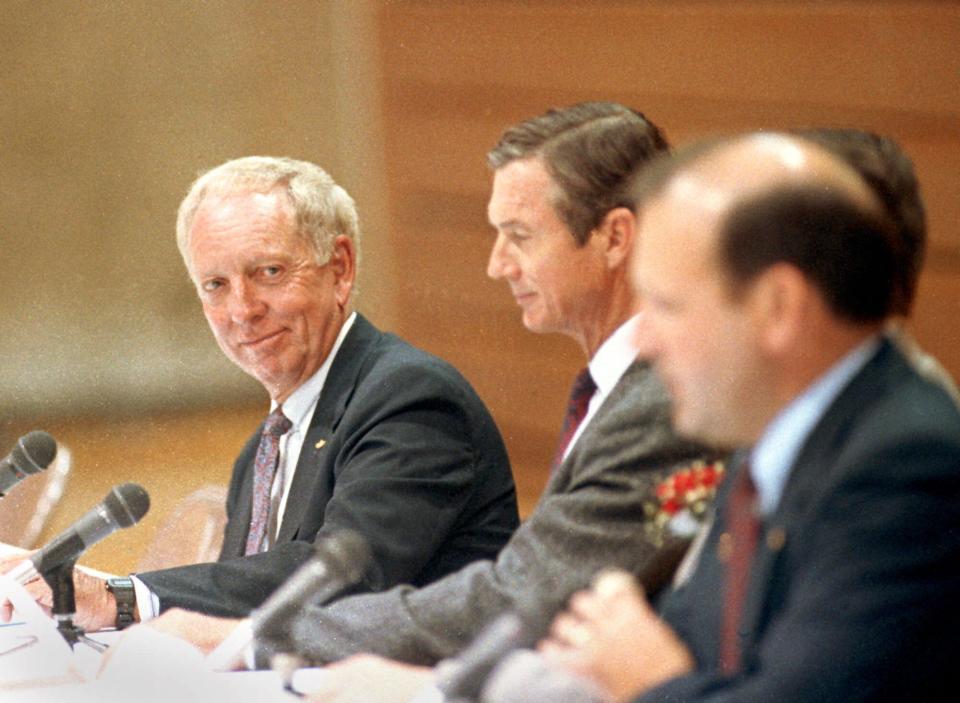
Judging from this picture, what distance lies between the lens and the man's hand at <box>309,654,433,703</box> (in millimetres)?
1760

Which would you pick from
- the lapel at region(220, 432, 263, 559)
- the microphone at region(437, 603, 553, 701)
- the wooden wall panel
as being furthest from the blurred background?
the microphone at region(437, 603, 553, 701)

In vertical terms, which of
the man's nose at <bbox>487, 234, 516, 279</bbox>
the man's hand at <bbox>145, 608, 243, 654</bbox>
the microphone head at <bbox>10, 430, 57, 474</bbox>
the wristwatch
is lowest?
the wristwatch

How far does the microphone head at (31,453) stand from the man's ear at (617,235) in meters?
1.07

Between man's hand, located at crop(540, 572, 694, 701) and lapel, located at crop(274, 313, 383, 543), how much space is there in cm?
143

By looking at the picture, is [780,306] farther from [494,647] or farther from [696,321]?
[494,647]

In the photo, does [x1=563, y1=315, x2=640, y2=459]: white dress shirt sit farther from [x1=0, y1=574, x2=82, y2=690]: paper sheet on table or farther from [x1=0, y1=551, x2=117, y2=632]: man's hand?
[x1=0, y1=551, x2=117, y2=632]: man's hand

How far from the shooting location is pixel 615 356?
82.2 inches

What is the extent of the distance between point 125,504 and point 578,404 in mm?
696

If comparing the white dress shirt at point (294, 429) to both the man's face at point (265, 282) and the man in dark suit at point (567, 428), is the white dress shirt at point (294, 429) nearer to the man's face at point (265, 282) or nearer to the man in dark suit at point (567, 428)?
the man's face at point (265, 282)

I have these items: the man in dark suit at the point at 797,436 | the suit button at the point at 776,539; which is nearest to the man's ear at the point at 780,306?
the man in dark suit at the point at 797,436

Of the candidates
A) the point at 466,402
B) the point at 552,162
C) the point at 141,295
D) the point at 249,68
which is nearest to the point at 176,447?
the point at 141,295

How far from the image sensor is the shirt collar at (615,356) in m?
2.05

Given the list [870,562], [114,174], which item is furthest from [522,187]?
[114,174]

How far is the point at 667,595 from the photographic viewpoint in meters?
1.62
